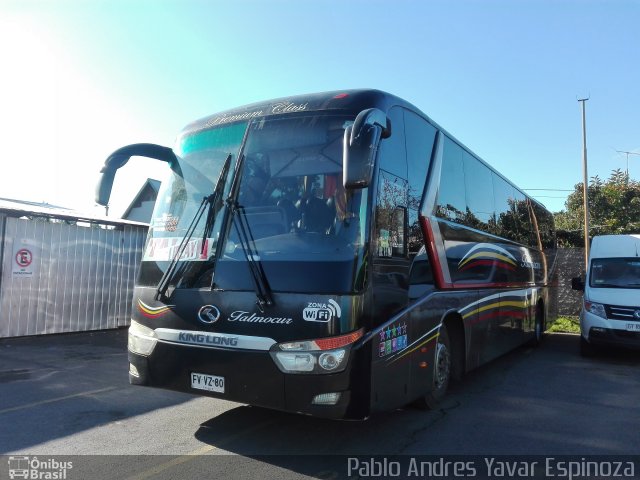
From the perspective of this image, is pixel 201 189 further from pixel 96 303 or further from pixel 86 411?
pixel 96 303

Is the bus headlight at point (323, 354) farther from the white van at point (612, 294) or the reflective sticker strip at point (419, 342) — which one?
the white van at point (612, 294)

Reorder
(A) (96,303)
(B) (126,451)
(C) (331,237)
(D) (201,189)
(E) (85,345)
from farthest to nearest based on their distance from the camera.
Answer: (A) (96,303)
(E) (85,345)
(D) (201,189)
(B) (126,451)
(C) (331,237)

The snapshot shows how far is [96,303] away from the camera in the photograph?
12258mm

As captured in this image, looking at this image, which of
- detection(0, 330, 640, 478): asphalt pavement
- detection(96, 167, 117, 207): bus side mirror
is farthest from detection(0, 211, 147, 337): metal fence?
detection(96, 167, 117, 207): bus side mirror

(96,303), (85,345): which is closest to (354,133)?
(85,345)

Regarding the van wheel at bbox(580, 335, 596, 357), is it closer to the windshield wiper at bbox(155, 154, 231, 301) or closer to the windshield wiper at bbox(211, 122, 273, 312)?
the windshield wiper at bbox(211, 122, 273, 312)

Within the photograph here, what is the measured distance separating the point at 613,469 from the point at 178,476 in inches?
149

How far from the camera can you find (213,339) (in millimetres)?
4438

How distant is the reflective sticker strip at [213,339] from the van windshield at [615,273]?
333 inches

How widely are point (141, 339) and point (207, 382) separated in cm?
93

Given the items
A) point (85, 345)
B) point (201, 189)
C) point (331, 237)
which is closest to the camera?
point (331, 237)

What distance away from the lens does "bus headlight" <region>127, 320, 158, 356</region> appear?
4805 millimetres

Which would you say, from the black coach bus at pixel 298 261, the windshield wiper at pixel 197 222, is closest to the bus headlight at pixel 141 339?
the black coach bus at pixel 298 261

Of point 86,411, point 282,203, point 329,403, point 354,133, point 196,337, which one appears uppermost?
point 354,133
